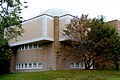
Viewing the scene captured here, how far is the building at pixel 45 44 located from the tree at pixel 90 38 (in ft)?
5.73

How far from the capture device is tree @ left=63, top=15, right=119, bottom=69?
3098cm

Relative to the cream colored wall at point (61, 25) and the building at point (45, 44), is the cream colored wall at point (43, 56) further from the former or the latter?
the cream colored wall at point (61, 25)

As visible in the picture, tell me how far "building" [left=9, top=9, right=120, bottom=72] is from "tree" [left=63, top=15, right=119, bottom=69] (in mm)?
1747

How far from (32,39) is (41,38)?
224 cm

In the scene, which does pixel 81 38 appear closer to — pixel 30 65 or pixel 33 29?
pixel 33 29

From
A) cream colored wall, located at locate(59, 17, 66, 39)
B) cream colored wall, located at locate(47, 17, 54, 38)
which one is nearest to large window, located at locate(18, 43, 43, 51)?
cream colored wall, located at locate(47, 17, 54, 38)

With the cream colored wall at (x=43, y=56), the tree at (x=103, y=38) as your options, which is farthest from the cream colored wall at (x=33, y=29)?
the tree at (x=103, y=38)

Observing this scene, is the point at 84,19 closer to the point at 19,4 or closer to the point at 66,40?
the point at 66,40

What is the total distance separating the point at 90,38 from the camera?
103 ft

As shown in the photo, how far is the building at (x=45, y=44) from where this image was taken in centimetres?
3469

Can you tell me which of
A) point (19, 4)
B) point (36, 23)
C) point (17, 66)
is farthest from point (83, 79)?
point (17, 66)

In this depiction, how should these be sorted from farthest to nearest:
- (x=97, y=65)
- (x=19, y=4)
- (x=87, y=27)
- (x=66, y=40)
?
(x=97, y=65)
(x=66, y=40)
(x=87, y=27)
(x=19, y=4)

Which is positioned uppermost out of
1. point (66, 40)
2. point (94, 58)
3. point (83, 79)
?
point (66, 40)

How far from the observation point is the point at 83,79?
2416 centimetres
